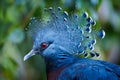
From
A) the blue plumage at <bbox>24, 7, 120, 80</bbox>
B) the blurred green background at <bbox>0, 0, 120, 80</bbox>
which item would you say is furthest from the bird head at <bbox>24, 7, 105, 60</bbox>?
the blurred green background at <bbox>0, 0, 120, 80</bbox>

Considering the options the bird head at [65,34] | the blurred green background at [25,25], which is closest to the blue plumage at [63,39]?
the bird head at [65,34]

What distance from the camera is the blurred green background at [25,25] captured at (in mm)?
3887

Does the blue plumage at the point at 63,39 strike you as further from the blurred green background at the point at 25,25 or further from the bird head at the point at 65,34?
the blurred green background at the point at 25,25

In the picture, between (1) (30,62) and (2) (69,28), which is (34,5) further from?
(1) (30,62)

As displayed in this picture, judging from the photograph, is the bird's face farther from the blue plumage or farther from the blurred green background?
the blurred green background

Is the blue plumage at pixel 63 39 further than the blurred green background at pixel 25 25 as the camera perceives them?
No

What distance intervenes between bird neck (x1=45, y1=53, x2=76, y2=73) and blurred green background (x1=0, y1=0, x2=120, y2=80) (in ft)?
1.06

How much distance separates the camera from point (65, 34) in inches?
141

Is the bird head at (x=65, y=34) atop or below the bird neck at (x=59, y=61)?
atop

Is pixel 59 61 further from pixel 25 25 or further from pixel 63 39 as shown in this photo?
pixel 25 25

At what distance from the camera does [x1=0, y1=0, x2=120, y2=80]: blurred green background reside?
3.89 m

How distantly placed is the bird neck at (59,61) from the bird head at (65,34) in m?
0.02

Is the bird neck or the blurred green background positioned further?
the blurred green background

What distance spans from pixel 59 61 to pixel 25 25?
728mm
